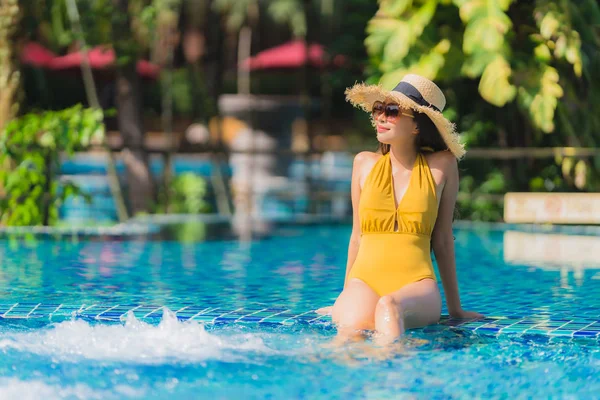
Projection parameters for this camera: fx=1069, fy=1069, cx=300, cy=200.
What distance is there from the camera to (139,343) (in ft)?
16.1

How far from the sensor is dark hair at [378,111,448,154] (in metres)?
5.34

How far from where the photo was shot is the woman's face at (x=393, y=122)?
5.26m

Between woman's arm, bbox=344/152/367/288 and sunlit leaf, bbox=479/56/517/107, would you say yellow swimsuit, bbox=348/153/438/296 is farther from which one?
sunlit leaf, bbox=479/56/517/107

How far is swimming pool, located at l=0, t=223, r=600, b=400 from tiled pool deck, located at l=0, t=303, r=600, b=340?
0.04 ft

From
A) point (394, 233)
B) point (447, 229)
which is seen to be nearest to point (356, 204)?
point (394, 233)

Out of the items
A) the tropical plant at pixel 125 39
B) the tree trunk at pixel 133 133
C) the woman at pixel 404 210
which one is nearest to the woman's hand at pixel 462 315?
the woman at pixel 404 210

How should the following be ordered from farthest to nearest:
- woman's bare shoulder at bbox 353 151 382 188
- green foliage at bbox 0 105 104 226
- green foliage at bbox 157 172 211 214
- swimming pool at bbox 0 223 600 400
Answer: green foliage at bbox 157 172 211 214 → green foliage at bbox 0 105 104 226 → woman's bare shoulder at bbox 353 151 382 188 → swimming pool at bbox 0 223 600 400

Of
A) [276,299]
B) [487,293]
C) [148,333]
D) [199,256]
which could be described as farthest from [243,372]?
[199,256]

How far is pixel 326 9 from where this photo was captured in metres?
25.9

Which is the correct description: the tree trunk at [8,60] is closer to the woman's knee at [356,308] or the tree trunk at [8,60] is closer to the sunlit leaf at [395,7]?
the sunlit leaf at [395,7]

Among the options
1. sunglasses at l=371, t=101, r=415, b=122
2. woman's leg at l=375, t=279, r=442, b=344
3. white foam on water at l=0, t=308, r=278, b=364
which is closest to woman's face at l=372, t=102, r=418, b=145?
sunglasses at l=371, t=101, r=415, b=122

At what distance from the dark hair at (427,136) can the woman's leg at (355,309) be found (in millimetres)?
789

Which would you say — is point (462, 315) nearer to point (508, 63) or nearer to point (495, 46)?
point (495, 46)

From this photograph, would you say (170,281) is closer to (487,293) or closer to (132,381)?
(487,293)
